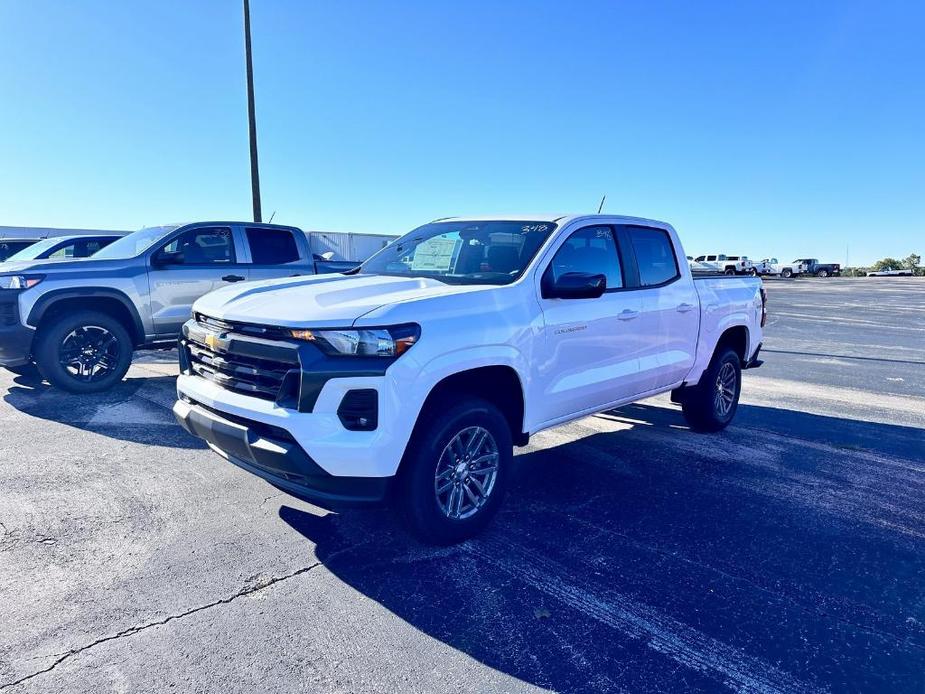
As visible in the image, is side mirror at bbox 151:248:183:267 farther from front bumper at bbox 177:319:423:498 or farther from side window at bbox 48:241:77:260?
front bumper at bbox 177:319:423:498

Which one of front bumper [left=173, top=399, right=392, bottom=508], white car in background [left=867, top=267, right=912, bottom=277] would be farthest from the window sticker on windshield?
white car in background [left=867, top=267, right=912, bottom=277]

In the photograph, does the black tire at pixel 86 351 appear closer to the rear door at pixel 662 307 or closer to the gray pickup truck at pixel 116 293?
the gray pickup truck at pixel 116 293

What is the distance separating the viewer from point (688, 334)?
210 inches

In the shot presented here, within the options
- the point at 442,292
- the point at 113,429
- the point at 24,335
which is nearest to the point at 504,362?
the point at 442,292

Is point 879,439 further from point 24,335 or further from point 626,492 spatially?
point 24,335

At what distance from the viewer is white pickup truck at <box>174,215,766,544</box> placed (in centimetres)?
299

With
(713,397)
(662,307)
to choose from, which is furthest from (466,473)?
(713,397)

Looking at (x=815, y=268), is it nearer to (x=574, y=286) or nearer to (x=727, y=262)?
(x=727, y=262)

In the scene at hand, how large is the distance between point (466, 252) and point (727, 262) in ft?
186

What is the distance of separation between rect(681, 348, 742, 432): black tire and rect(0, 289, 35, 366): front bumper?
6.70m

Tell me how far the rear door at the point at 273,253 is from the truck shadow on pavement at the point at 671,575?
4482 mm

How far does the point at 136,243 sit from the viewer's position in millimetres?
7500

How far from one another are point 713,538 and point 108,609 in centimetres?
329

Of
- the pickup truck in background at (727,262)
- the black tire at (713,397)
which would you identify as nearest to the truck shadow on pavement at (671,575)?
the black tire at (713,397)
